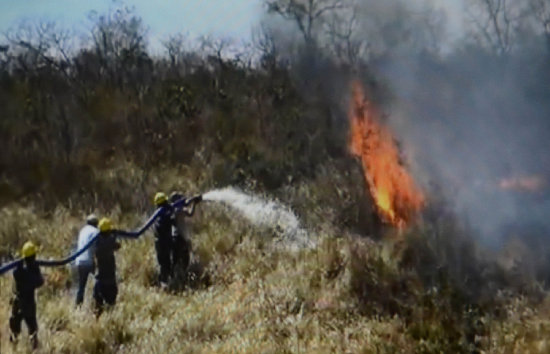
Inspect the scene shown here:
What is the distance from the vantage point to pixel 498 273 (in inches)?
372

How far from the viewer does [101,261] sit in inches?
388

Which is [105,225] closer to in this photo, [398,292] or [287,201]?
[398,292]

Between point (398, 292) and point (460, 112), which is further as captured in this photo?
point (460, 112)

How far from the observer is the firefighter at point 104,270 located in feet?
32.1

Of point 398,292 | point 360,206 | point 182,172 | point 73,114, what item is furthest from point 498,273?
point 73,114

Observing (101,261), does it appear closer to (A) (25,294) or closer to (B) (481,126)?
(A) (25,294)

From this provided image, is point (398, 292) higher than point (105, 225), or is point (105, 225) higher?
point (105, 225)

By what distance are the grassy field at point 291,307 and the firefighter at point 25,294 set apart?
19 cm

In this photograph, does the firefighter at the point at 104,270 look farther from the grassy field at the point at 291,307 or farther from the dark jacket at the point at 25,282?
the dark jacket at the point at 25,282

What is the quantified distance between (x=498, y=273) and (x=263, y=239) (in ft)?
14.7

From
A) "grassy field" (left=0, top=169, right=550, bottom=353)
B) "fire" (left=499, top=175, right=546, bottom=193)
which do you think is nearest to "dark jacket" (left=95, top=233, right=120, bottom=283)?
"grassy field" (left=0, top=169, right=550, bottom=353)

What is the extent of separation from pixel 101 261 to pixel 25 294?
61.6 inches

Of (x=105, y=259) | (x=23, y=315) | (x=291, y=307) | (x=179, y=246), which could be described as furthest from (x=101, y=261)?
(x=291, y=307)

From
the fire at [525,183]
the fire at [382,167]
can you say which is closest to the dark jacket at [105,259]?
the fire at [382,167]
